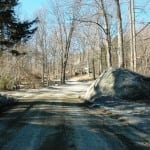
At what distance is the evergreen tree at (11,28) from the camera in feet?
73.1

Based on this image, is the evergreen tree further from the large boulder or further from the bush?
the bush

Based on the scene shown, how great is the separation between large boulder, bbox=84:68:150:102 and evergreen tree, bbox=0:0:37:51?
18.5 feet

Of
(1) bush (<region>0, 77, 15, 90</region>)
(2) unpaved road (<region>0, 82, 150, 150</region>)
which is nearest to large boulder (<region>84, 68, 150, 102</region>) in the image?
(2) unpaved road (<region>0, 82, 150, 150</region>)

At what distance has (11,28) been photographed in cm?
2325

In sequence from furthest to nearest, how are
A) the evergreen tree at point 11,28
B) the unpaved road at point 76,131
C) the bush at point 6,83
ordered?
the bush at point 6,83, the evergreen tree at point 11,28, the unpaved road at point 76,131

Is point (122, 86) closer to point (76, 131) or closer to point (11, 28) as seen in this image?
point (11, 28)

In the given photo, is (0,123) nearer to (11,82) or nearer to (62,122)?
(62,122)

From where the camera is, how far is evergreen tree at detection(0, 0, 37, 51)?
73.1 feet

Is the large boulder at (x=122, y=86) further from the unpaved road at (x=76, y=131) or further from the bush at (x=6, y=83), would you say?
the bush at (x=6, y=83)

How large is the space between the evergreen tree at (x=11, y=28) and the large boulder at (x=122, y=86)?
18.5 feet

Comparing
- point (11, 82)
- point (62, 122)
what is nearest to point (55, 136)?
point (62, 122)

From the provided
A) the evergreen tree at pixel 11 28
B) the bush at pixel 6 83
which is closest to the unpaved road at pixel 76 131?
the evergreen tree at pixel 11 28

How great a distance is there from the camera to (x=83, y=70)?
10894 cm

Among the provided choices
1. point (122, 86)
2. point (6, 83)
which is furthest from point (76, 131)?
point (6, 83)
